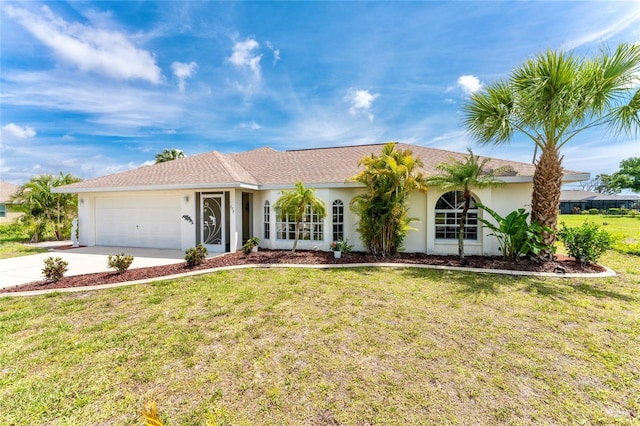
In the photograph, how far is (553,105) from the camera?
864 centimetres

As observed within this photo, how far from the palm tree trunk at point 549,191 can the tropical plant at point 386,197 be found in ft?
14.0

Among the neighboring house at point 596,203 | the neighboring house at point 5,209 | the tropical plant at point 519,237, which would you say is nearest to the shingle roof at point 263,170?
the tropical plant at point 519,237

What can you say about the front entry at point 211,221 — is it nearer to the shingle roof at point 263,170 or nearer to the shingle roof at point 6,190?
the shingle roof at point 263,170

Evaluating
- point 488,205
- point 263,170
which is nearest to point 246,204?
point 263,170

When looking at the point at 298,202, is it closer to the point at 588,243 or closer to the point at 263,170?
the point at 263,170

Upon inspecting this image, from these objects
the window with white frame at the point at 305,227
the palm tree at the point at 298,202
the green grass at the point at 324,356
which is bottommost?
the green grass at the point at 324,356

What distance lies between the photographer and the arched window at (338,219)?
1314 cm

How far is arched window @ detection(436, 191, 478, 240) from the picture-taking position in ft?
40.7

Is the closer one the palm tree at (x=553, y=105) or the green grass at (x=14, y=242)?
the palm tree at (x=553, y=105)

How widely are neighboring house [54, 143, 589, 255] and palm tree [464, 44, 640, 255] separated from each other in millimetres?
1476

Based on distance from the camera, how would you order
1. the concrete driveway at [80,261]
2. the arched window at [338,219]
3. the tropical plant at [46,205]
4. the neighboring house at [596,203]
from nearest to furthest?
the concrete driveway at [80,261], the arched window at [338,219], the tropical plant at [46,205], the neighboring house at [596,203]

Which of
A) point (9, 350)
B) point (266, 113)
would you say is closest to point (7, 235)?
point (266, 113)

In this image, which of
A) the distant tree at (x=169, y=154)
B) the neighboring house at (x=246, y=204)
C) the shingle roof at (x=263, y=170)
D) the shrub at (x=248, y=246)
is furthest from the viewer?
the distant tree at (x=169, y=154)

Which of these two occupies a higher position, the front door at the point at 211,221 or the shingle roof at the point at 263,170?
the shingle roof at the point at 263,170
